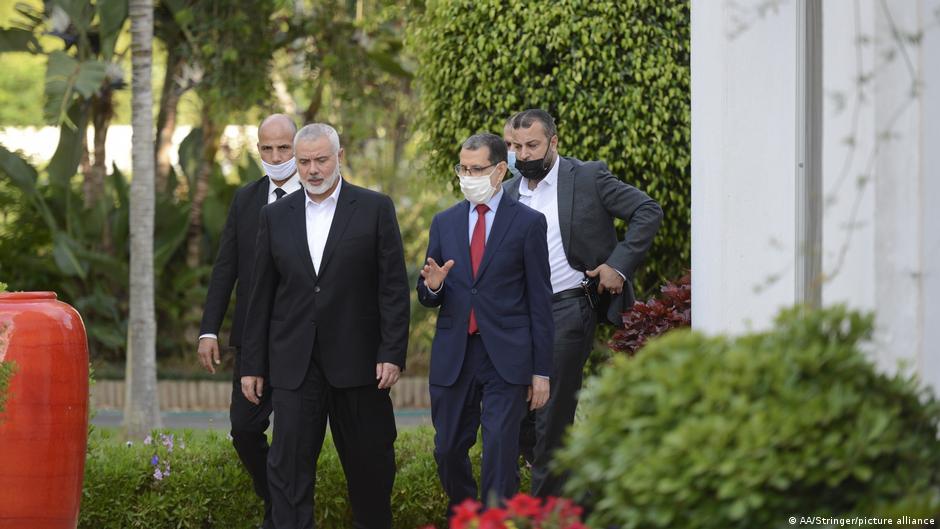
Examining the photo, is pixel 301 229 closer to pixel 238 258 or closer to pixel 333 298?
pixel 333 298

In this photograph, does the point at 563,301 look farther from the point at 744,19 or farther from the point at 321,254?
the point at 744,19

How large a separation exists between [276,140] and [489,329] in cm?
176

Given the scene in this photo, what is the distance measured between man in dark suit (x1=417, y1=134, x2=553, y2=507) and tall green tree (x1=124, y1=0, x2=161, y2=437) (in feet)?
22.5

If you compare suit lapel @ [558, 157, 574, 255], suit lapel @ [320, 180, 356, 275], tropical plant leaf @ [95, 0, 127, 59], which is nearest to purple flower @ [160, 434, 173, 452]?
suit lapel @ [320, 180, 356, 275]

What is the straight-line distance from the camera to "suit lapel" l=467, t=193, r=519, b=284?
7.11 meters

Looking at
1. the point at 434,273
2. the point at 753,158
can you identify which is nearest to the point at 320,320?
the point at 434,273

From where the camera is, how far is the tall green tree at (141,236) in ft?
43.9

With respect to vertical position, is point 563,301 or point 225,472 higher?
point 563,301

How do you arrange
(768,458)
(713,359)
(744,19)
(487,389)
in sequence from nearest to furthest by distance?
(768,458) → (713,359) → (744,19) → (487,389)

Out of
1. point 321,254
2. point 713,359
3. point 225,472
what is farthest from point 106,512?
Answer: point 713,359

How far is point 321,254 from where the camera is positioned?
7230 millimetres

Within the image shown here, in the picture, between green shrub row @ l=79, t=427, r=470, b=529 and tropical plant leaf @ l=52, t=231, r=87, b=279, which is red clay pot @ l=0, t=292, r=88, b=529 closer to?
green shrub row @ l=79, t=427, r=470, b=529

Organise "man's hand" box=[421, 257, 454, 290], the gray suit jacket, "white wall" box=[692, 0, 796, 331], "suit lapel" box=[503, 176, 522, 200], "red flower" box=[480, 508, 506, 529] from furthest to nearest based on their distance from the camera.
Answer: "suit lapel" box=[503, 176, 522, 200] < the gray suit jacket < "man's hand" box=[421, 257, 454, 290] < "white wall" box=[692, 0, 796, 331] < "red flower" box=[480, 508, 506, 529]

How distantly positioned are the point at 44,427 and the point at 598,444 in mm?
3459
